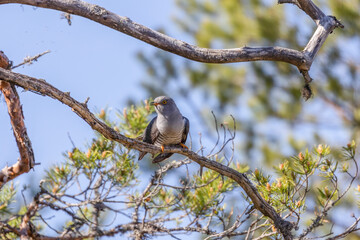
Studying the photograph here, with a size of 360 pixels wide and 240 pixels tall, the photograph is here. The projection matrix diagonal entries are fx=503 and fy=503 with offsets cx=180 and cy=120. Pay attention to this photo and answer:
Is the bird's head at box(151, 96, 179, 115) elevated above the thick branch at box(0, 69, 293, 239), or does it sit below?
above

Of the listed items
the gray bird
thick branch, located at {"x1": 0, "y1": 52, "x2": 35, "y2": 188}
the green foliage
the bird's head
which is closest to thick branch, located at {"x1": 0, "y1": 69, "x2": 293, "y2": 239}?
the green foliage

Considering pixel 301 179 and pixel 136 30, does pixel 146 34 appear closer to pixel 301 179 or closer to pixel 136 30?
pixel 136 30

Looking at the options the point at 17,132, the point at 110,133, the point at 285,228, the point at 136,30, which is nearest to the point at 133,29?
the point at 136,30

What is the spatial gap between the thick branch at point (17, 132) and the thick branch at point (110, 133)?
51 cm

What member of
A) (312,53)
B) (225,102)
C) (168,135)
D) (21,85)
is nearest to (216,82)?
(225,102)

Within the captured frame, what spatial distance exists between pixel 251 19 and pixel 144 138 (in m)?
5.75

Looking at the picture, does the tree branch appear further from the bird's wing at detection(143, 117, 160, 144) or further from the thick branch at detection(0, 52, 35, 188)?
the bird's wing at detection(143, 117, 160, 144)

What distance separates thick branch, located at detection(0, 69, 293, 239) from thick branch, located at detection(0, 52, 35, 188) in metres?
0.51

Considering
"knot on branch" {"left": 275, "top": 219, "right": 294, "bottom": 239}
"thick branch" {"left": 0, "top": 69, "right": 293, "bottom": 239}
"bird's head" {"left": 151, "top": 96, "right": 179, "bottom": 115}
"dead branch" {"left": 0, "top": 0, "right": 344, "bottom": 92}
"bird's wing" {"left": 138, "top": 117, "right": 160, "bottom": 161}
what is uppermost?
"bird's head" {"left": 151, "top": 96, "right": 179, "bottom": 115}

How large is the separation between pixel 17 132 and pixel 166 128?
1.57 metres

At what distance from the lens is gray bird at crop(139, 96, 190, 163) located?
478 cm

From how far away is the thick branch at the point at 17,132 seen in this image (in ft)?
11.6

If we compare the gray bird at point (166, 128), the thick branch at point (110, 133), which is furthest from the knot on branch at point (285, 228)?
the gray bird at point (166, 128)

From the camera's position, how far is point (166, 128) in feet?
15.7
